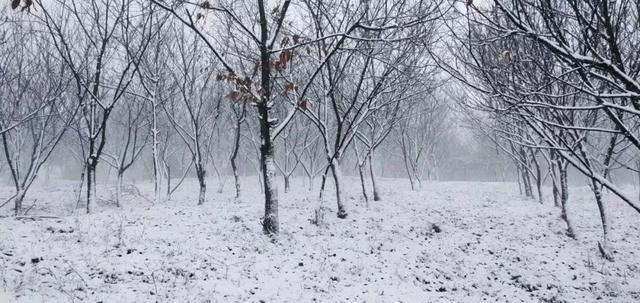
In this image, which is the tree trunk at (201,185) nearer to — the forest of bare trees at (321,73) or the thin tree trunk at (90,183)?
the forest of bare trees at (321,73)

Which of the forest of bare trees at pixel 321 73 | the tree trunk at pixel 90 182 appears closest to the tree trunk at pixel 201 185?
the forest of bare trees at pixel 321 73

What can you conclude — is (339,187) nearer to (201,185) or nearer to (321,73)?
(321,73)

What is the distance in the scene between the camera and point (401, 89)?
1506cm

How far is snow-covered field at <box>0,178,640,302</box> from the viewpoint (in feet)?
19.6

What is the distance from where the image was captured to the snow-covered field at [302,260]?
19.6 feet

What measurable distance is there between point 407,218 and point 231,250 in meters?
7.22

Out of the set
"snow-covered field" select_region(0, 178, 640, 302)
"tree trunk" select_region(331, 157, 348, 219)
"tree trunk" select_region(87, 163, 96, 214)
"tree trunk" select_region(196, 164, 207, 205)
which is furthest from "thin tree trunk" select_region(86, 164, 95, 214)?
"tree trunk" select_region(331, 157, 348, 219)

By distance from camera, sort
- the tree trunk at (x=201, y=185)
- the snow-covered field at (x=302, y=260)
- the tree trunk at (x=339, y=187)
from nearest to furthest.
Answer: the snow-covered field at (x=302, y=260), the tree trunk at (x=339, y=187), the tree trunk at (x=201, y=185)

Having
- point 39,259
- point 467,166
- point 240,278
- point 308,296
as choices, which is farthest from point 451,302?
point 467,166

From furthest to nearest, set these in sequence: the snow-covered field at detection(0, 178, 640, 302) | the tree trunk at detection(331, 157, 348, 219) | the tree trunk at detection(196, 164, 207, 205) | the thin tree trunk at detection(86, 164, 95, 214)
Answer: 1. the tree trunk at detection(196, 164, 207, 205)
2. the thin tree trunk at detection(86, 164, 95, 214)
3. the tree trunk at detection(331, 157, 348, 219)
4. the snow-covered field at detection(0, 178, 640, 302)

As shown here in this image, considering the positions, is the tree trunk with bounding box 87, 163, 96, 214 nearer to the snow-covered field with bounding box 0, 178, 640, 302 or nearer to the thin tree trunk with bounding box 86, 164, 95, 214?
the thin tree trunk with bounding box 86, 164, 95, 214

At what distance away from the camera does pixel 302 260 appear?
26.2ft

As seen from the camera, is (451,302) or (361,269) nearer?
(451,302)

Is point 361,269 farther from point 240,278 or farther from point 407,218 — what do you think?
point 407,218
